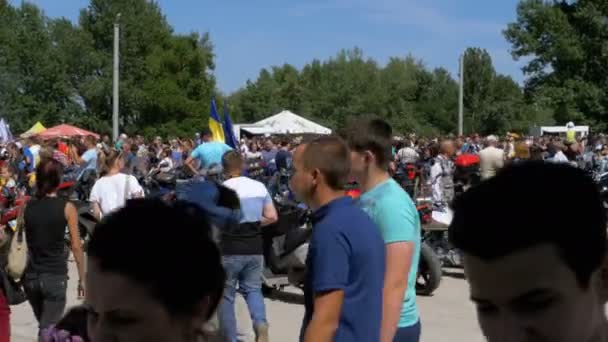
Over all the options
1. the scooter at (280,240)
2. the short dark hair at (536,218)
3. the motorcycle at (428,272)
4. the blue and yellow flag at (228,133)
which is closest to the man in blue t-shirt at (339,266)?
the short dark hair at (536,218)

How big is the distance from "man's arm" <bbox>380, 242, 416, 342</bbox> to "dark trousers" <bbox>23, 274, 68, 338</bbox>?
316cm

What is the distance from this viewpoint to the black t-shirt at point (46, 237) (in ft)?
22.1

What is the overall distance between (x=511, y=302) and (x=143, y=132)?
73.2m

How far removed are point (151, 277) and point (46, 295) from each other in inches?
199

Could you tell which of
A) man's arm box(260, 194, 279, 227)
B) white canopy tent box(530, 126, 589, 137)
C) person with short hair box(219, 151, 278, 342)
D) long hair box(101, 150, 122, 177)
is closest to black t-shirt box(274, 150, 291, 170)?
long hair box(101, 150, 122, 177)

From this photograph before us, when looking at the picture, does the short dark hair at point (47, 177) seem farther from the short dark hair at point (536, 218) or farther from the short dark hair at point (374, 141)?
the short dark hair at point (536, 218)

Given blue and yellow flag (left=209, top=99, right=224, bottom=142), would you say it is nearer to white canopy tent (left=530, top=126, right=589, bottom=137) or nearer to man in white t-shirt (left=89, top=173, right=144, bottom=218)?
man in white t-shirt (left=89, top=173, right=144, bottom=218)

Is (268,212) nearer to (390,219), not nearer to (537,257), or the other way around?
(390,219)

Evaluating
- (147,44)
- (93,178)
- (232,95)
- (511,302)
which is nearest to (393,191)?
(511,302)

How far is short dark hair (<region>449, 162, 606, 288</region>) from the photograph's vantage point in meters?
1.57

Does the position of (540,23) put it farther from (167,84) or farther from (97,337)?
(97,337)

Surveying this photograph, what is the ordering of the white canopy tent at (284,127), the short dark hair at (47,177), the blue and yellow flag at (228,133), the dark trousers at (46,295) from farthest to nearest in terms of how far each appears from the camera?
the white canopy tent at (284,127) < the blue and yellow flag at (228,133) < the short dark hair at (47,177) < the dark trousers at (46,295)

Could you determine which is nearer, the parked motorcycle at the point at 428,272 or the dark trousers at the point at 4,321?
the dark trousers at the point at 4,321

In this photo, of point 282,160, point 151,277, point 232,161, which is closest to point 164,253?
point 151,277
